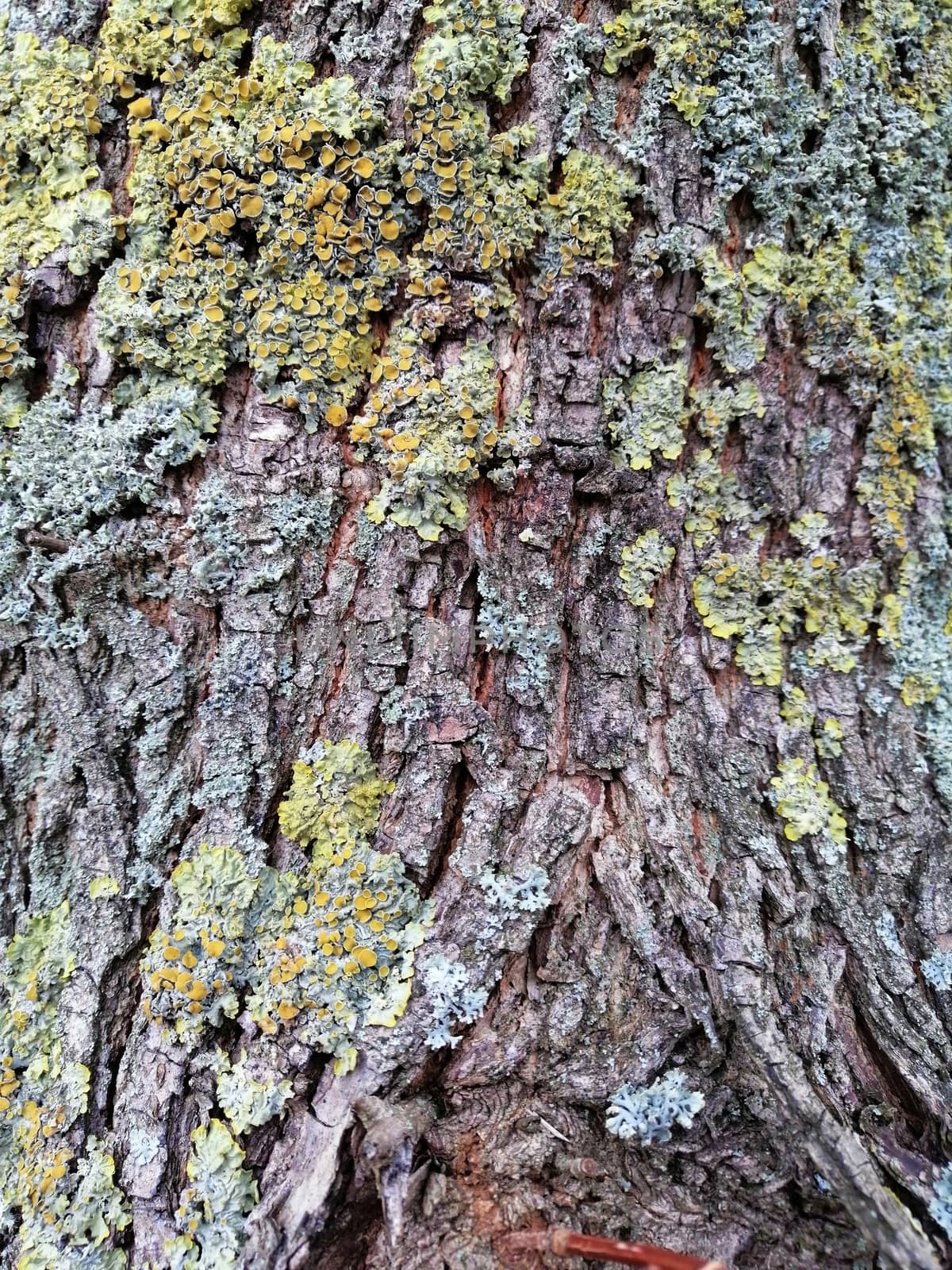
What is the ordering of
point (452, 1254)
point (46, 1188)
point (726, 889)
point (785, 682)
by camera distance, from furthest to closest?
point (785, 682) < point (726, 889) < point (46, 1188) < point (452, 1254)

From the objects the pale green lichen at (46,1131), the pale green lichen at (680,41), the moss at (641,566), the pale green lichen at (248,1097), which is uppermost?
the pale green lichen at (680,41)

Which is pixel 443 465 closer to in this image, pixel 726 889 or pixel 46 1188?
pixel 726 889

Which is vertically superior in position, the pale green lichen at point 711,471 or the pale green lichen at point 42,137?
the pale green lichen at point 42,137

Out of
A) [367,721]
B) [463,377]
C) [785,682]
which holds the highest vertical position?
[463,377]

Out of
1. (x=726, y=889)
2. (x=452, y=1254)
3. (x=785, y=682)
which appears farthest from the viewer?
(x=785, y=682)

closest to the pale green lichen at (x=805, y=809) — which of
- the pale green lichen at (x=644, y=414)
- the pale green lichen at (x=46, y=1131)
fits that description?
the pale green lichen at (x=644, y=414)

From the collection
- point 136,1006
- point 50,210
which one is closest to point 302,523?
point 50,210

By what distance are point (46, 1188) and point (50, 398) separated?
1.50 meters

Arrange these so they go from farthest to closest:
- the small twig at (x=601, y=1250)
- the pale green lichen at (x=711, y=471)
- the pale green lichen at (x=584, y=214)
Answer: the pale green lichen at (x=711, y=471) < the pale green lichen at (x=584, y=214) < the small twig at (x=601, y=1250)

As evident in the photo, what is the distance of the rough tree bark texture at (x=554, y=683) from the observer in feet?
4.65

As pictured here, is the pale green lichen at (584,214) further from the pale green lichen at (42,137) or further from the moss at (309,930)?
the moss at (309,930)

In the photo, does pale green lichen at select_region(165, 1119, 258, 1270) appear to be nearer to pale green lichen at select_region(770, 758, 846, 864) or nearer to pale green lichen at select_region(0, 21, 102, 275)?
pale green lichen at select_region(770, 758, 846, 864)

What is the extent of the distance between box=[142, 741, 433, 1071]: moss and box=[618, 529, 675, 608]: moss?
0.63 metres

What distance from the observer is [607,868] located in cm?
151
